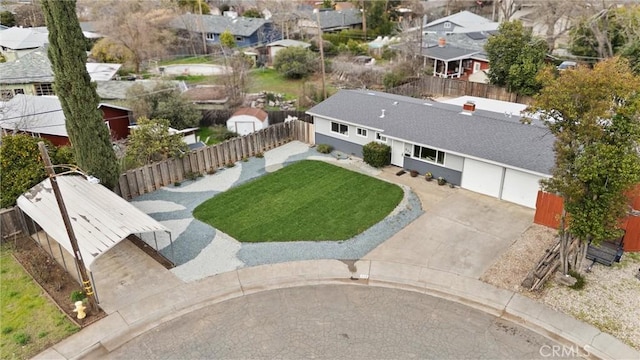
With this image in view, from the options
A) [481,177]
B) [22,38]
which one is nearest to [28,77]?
[22,38]

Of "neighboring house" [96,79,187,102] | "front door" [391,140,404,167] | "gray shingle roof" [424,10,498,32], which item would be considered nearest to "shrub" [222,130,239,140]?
"neighboring house" [96,79,187,102]

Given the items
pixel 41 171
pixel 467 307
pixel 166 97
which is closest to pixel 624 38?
pixel 467 307

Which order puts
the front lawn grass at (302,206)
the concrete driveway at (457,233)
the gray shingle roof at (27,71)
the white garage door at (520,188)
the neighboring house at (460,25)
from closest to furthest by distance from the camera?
1. the concrete driveway at (457,233)
2. the front lawn grass at (302,206)
3. the white garage door at (520,188)
4. the gray shingle roof at (27,71)
5. the neighboring house at (460,25)

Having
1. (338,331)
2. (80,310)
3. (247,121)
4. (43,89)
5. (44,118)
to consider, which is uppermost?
(43,89)

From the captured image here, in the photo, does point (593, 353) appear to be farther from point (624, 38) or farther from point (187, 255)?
point (624, 38)

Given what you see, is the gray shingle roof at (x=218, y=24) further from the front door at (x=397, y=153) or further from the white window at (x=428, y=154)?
the white window at (x=428, y=154)

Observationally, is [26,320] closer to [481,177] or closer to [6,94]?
[481,177]

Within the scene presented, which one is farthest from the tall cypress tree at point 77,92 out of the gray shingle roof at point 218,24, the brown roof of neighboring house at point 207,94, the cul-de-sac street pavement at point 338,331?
the gray shingle roof at point 218,24
